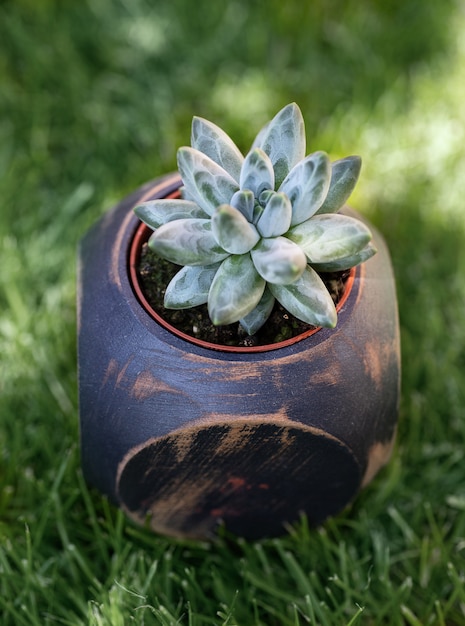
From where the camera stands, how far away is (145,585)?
112 centimetres

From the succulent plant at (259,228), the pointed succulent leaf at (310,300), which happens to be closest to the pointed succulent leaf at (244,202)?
the succulent plant at (259,228)

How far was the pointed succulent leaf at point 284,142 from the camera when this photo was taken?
3.12ft

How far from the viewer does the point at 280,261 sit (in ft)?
2.78

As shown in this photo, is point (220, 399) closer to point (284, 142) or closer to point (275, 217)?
point (275, 217)

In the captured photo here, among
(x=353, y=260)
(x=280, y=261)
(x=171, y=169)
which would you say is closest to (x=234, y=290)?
(x=280, y=261)

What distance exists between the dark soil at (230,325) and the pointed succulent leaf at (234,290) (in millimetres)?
104

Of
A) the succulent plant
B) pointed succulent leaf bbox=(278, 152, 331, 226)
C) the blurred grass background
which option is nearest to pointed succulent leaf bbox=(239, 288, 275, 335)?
the succulent plant

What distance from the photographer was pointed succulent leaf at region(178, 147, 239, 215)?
0.91 meters

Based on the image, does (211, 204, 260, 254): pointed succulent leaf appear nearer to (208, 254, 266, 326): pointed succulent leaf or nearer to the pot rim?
(208, 254, 266, 326): pointed succulent leaf

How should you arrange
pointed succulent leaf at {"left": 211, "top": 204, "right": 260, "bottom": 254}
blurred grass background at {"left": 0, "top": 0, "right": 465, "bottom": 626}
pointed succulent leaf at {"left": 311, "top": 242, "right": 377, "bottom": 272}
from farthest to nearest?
blurred grass background at {"left": 0, "top": 0, "right": 465, "bottom": 626} → pointed succulent leaf at {"left": 311, "top": 242, "right": 377, "bottom": 272} → pointed succulent leaf at {"left": 211, "top": 204, "right": 260, "bottom": 254}

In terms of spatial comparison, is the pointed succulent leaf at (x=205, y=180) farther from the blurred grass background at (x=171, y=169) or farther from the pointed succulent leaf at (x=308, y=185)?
the blurred grass background at (x=171, y=169)

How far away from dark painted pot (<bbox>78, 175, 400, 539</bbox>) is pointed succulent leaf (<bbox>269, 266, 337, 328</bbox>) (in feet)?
0.24

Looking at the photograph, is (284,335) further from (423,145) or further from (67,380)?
(423,145)

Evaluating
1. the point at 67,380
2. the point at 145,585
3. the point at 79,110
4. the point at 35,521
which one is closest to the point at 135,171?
the point at 79,110
